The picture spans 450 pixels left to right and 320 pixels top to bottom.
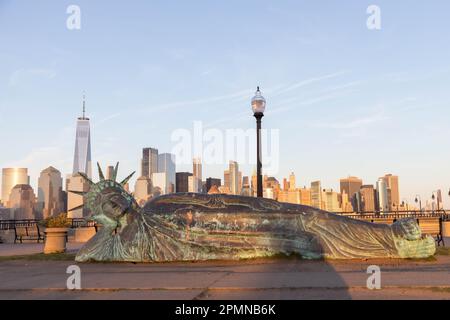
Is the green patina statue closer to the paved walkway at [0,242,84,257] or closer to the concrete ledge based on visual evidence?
the paved walkway at [0,242,84,257]

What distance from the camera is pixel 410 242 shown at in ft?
38.5

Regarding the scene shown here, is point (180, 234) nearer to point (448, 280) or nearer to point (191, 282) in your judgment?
point (191, 282)

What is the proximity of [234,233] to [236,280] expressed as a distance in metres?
3.50

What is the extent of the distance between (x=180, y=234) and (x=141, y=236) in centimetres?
107

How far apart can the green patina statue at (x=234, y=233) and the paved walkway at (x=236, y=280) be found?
336 mm

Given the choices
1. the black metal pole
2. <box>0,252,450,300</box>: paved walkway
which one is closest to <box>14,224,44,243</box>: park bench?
<box>0,252,450,300</box>: paved walkway

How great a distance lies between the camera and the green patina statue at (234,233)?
1182cm

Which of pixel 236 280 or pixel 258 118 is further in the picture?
pixel 258 118

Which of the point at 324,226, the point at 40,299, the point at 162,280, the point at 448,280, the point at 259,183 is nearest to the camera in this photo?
the point at 40,299

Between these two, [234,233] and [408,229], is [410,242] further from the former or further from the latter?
[234,233]

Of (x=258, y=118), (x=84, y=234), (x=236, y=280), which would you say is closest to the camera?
(x=236, y=280)

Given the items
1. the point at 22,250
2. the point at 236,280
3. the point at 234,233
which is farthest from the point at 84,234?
the point at 236,280
